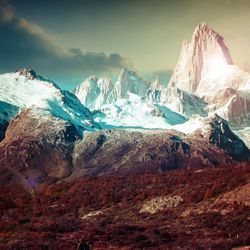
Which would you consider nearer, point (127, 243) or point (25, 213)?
point (127, 243)

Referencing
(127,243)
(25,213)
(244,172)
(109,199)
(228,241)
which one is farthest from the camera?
(109,199)

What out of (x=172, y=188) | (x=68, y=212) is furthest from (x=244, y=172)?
(x=68, y=212)

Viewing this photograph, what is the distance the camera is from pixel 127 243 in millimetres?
56156

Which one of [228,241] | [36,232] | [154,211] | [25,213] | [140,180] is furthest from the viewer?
[140,180]

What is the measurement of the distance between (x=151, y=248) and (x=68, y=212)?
3887 centimetres

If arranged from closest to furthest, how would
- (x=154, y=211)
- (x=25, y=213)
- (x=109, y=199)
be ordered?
(x=25, y=213) → (x=154, y=211) → (x=109, y=199)

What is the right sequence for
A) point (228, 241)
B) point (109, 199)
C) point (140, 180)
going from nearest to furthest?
point (228, 241) → point (109, 199) → point (140, 180)

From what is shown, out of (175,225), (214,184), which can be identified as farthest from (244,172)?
(175,225)

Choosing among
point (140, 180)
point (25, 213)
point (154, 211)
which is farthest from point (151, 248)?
point (140, 180)

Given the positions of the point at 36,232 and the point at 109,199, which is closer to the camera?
the point at 36,232

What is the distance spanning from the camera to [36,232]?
63.2m

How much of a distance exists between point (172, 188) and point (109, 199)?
37.7ft

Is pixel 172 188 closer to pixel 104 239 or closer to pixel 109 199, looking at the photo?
pixel 109 199

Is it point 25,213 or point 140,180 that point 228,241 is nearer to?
point 25,213
